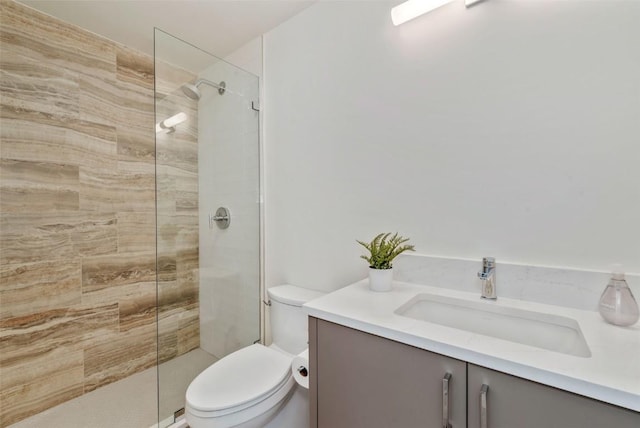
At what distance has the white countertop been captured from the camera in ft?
1.87

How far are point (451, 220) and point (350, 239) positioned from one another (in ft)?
1.67

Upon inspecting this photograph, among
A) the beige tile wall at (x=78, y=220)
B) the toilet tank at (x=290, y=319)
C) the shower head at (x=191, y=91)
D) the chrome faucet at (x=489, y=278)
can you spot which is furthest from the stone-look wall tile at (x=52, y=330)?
the chrome faucet at (x=489, y=278)

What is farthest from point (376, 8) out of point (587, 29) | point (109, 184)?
point (109, 184)

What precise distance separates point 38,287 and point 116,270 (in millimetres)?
394

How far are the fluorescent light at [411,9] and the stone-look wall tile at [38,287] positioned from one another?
7.55 ft

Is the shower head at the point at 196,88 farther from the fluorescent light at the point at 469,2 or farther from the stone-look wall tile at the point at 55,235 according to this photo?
the fluorescent light at the point at 469,2

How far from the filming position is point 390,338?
32.2 inches

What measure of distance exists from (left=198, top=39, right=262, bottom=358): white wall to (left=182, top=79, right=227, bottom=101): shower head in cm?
3

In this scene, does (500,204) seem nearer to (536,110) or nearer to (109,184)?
(536,110)

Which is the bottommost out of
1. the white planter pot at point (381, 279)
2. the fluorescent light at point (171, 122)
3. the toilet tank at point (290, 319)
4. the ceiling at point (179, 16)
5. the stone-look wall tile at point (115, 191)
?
the toilet tank at point (290, 319)

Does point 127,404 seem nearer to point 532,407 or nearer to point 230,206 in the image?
point 230,206

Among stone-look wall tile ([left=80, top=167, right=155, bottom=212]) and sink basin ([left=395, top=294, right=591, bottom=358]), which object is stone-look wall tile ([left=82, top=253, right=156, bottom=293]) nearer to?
stone-look wall tile ([left=80, top=167, right=155, bottom=212])

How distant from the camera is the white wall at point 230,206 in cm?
184

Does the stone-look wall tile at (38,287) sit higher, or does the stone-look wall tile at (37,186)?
the stone-look wall tile at (37,186)
